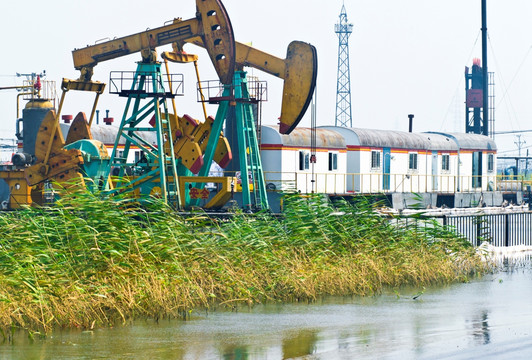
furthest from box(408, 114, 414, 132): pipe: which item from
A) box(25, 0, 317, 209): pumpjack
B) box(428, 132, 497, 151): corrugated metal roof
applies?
box(25, 0, 317, 209): pumpjack

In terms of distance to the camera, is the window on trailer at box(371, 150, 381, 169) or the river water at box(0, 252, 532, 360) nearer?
the river water at box(0, 252, 532, 360)

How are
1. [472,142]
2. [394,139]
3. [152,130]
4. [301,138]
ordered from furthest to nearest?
[472,142] → [394,139] → [301,138] → [152,130]

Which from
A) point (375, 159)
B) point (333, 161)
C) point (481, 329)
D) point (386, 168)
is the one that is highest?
point (375, 159)

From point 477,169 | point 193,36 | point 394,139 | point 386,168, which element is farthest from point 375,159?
point 193,36

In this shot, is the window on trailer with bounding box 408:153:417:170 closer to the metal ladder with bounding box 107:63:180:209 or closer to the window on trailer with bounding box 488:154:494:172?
the window on trailer with bounding box 488:154:494:172

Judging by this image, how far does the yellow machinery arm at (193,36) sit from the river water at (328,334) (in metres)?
14.5

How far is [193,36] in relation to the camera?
30.4 m

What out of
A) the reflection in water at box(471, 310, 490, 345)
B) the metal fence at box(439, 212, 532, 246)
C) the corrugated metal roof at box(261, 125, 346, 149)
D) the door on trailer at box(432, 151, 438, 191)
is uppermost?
the corrugated metal roof at box(261, 125, 346, 149)

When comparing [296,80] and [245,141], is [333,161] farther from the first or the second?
[296,80]

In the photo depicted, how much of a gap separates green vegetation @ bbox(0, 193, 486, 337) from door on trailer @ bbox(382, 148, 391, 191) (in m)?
24.8

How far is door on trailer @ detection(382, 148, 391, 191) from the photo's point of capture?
4466 cm

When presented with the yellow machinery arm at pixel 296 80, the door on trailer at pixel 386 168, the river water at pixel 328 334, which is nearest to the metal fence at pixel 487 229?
the river water at pixel 328 334

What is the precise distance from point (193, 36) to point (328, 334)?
748 inches

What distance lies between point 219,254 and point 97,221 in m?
2.47
